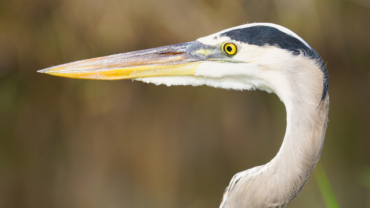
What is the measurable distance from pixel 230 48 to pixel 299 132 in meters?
0.35

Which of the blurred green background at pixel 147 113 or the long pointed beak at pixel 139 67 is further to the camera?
the blurred green background at pixel 147 113

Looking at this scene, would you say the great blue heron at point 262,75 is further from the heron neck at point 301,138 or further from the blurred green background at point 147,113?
the blurred green background at point 147,113

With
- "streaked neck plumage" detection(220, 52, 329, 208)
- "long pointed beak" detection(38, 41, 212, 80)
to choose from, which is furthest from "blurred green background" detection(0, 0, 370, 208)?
"streaked neck plumage" detection(220, 52, 329, 208)

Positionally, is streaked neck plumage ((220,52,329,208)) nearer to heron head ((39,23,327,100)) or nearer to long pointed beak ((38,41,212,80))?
heron head ((39,23,327,100))

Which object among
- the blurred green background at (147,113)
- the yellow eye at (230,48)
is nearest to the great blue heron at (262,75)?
the yellow eye at (230,48)

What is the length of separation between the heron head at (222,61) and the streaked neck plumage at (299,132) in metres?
0.03

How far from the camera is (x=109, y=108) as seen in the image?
236cm

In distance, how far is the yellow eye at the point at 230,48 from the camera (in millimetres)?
971

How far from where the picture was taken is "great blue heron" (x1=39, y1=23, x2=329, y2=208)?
0.88 meters

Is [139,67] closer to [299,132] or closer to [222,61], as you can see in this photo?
[222,61]

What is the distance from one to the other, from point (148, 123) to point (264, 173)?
1710 millimetres

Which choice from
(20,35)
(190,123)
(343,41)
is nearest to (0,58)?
(20,35)

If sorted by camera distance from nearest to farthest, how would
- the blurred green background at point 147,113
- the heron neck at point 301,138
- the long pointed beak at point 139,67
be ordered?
1. the heron neck at point 301,138
2. the long pointed beak at point 139,67
3. the blurred green background at point 147,113

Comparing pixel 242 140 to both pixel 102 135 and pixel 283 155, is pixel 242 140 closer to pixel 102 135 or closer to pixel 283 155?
pixel 102 135
